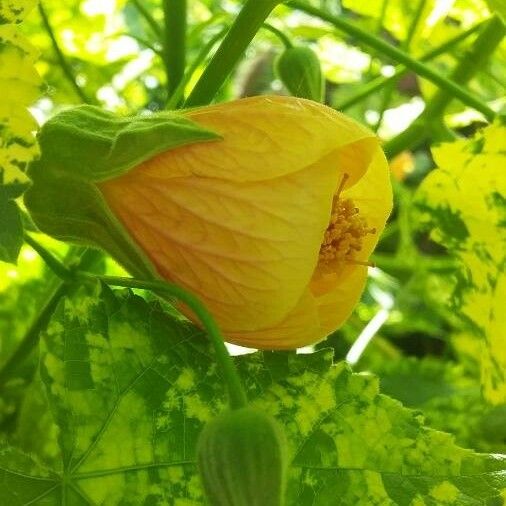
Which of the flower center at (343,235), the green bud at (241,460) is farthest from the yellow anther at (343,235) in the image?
the green bud at (241,460)

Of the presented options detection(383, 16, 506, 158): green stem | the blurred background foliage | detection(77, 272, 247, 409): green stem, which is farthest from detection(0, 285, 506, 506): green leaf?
detection(383, 16, 506, 158): green stem

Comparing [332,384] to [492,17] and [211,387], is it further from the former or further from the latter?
[492,17]

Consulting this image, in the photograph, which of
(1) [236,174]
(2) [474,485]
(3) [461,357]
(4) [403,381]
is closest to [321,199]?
(1) [236,174]

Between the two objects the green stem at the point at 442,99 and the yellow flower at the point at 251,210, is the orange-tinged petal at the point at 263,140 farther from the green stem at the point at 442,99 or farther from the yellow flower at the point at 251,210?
the green stem at the point at 442,99

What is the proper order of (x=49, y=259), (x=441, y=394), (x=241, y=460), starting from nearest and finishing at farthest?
1. (x=241, y=460)
2. (x=49, y=259)
3. (x=441, y=394)

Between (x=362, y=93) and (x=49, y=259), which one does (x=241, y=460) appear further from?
(x=362, y=93)

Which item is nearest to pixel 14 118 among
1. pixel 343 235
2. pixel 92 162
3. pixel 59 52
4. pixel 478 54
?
pixel 92 162
